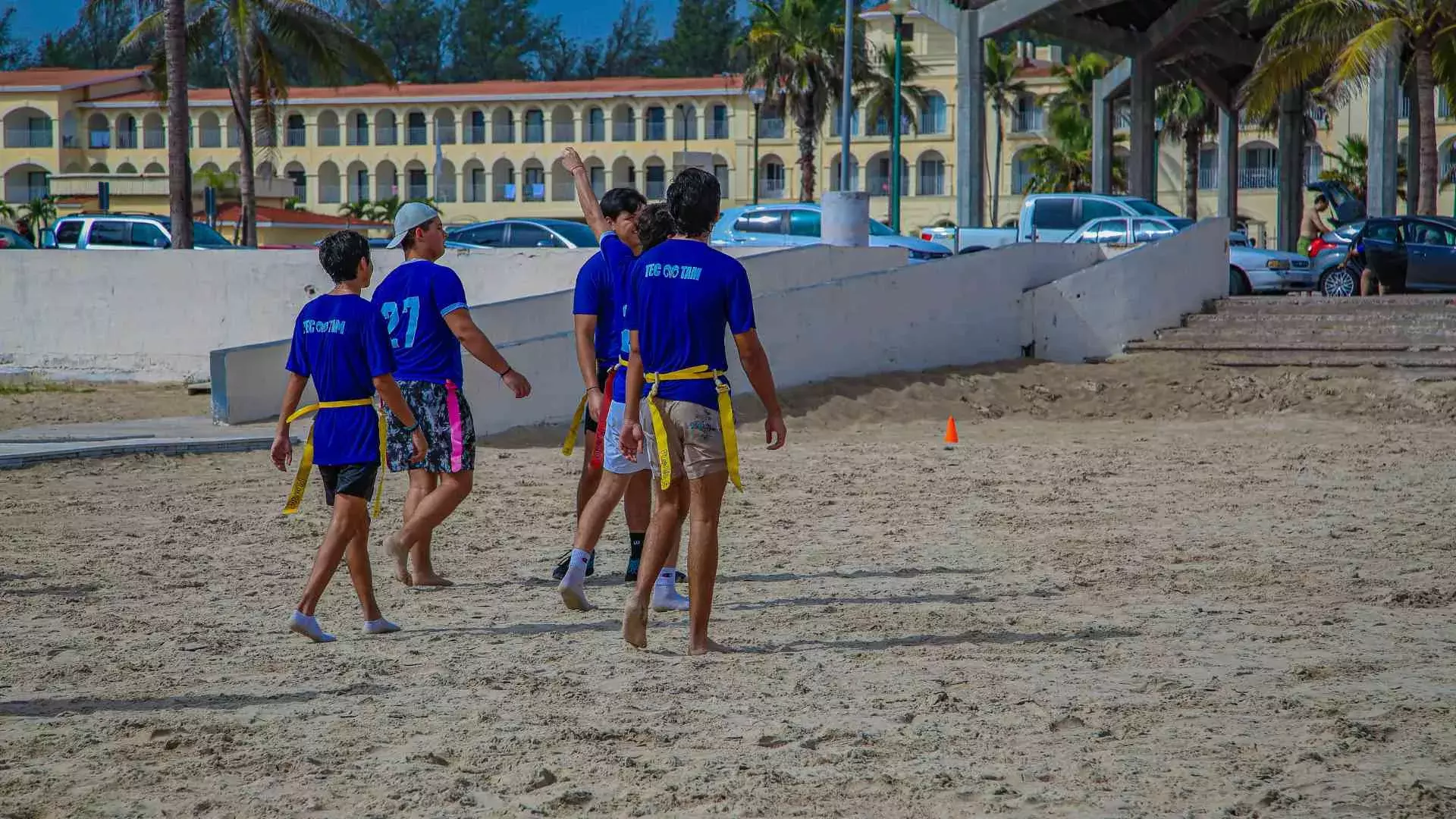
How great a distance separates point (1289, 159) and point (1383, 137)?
1072cm

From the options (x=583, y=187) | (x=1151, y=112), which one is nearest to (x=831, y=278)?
(x=583, y=187)

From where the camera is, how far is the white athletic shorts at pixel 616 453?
268 inches

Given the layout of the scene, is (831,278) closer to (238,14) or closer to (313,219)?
(238,14)

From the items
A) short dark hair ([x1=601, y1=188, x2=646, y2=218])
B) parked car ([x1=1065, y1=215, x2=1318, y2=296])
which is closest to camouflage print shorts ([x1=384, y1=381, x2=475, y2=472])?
short dark hair ([x1=601, y1=188, x2=646, y2=218])

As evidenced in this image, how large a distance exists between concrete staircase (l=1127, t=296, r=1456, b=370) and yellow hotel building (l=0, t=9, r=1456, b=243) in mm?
47972

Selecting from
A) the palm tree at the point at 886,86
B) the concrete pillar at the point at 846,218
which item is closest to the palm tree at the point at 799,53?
the palm tree at the point at 886,86

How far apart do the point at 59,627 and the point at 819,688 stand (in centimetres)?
337

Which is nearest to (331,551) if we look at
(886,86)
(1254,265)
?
(1254,265)

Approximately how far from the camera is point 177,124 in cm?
2752

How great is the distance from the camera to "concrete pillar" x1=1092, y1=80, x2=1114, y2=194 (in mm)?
37406

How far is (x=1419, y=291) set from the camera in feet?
72.1

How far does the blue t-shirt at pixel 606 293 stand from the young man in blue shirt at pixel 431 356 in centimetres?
44

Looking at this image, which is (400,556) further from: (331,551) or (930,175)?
(930,175)

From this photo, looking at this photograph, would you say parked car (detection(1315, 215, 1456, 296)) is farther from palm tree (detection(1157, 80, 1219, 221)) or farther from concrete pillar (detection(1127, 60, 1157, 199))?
palm tree (detection(1157, 80, 1219, 221))
